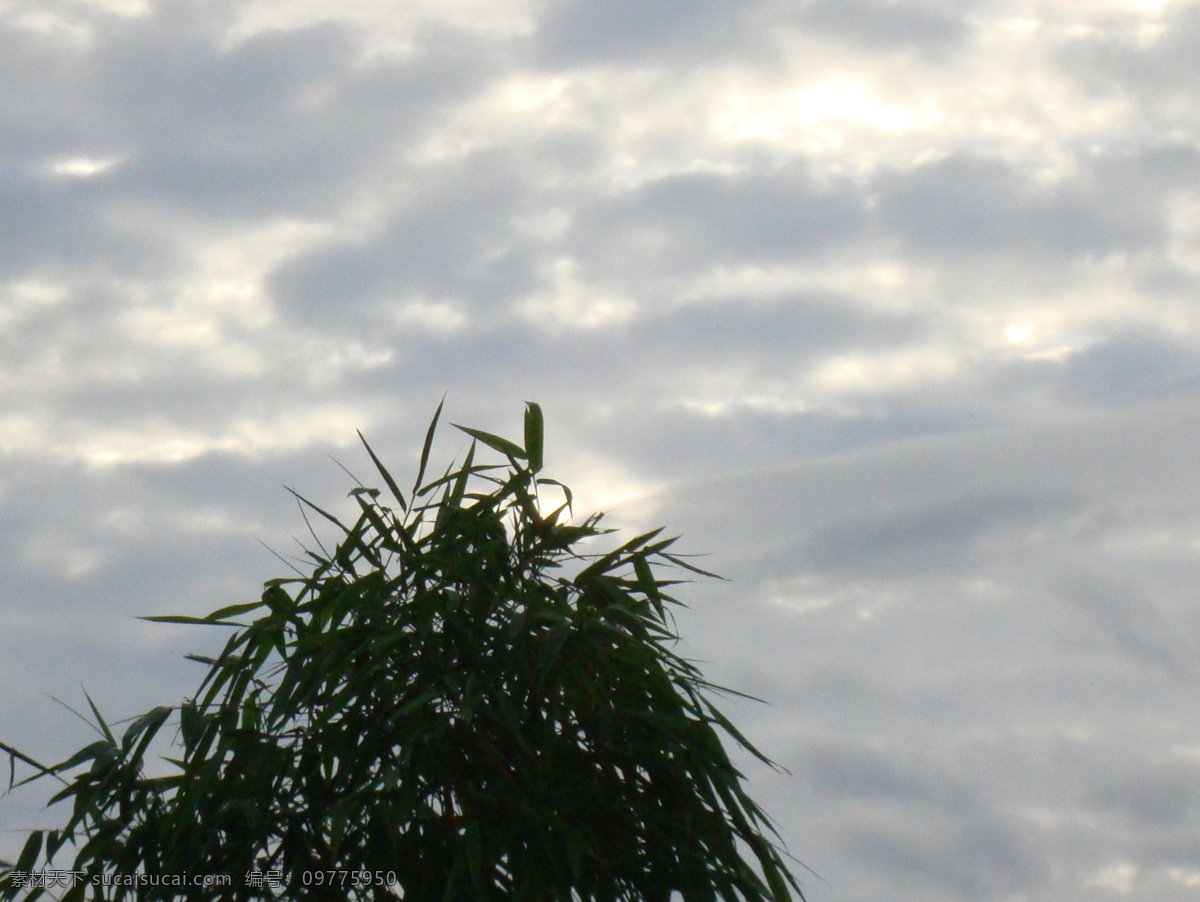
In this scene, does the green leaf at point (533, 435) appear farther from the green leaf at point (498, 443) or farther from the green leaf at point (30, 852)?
the green leaf at point (30, 852)

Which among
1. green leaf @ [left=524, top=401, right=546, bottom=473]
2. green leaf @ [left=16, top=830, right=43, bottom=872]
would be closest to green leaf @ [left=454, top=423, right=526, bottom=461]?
green leaf @ [left=524, top=401, right=546, bottom=473]

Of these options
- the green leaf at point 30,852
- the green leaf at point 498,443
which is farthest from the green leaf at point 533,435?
the green leaf at point 30,852

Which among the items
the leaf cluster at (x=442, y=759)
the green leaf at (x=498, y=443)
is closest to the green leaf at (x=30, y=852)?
the leaf cluster at (x=442, y=759)

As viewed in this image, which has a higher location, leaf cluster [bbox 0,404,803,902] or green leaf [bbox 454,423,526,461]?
green leaf [bbox 454,423,526,461]

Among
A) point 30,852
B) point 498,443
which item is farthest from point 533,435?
point 30,852

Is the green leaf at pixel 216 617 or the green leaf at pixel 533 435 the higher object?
the green leaf at pixel 533 435

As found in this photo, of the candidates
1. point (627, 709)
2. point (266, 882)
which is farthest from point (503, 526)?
point (266, 882)

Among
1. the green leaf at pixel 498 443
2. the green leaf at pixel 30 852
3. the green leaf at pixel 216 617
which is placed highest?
the green leaf at pixel 498 443

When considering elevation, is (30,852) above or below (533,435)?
below

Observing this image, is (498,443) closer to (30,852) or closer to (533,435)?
(533,435)

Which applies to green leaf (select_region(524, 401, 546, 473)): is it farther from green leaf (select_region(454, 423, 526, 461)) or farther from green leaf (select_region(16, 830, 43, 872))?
green leaf (select_region(16, 830, 43, 872))

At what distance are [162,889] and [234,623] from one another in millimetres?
916

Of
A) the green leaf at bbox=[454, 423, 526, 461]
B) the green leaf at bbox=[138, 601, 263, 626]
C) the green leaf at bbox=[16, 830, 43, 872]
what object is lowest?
the green leaf at bbox=[16, 830, 43, 872]

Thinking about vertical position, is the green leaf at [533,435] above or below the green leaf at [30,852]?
above
